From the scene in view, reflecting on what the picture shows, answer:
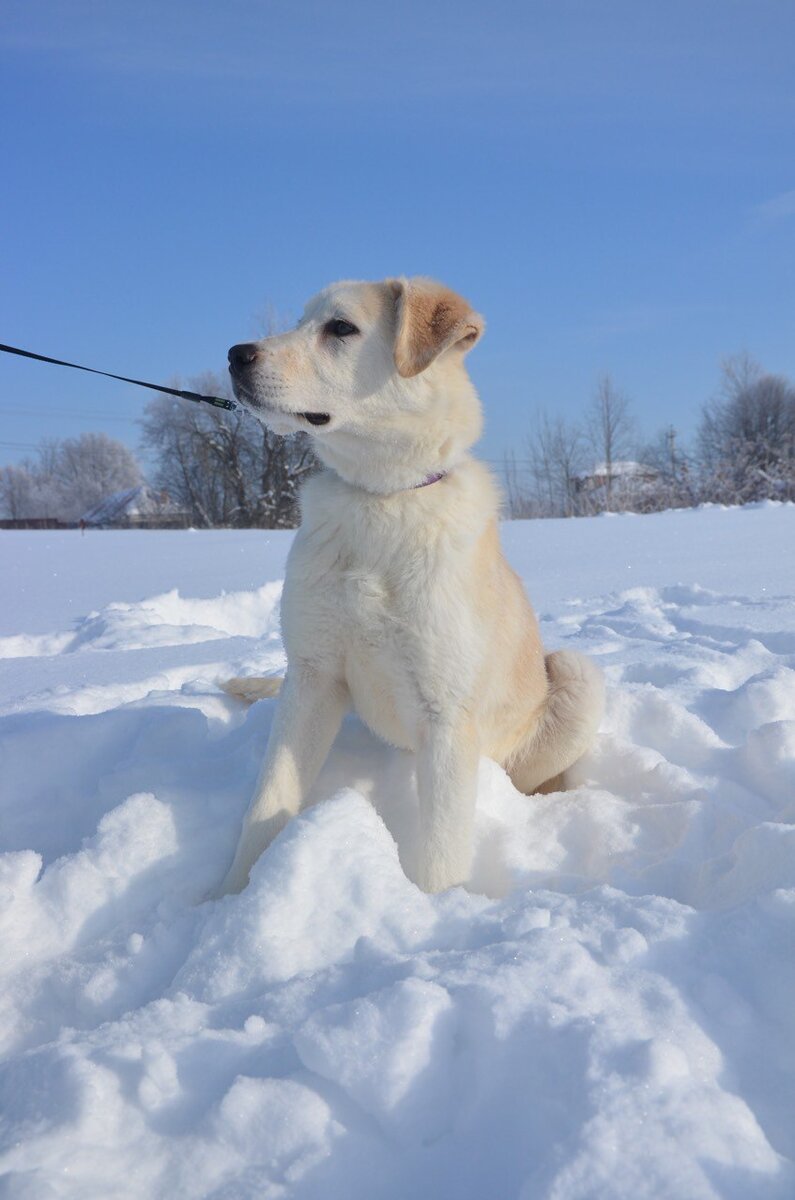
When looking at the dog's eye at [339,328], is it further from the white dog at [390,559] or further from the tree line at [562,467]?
the tree line at [562,467]

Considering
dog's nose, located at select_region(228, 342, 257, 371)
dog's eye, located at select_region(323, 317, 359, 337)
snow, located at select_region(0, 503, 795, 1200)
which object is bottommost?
snow, located at select_region(0, 503, 795, 1200)

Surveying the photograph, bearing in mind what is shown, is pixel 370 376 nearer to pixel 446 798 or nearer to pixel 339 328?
pixel 339 328

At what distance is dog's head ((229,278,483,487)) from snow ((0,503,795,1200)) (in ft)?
3.68

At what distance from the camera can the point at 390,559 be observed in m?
2.70

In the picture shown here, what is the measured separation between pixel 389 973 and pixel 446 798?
2.63ft

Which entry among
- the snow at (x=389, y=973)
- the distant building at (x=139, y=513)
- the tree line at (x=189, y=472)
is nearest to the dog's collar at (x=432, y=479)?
the snow at (x=389, y=973)

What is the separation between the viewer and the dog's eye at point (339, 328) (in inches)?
114

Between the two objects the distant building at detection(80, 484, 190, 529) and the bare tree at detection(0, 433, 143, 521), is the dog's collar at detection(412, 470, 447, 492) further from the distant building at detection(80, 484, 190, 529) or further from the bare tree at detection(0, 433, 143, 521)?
the bare tree at detection(0, 433, 143, 521)

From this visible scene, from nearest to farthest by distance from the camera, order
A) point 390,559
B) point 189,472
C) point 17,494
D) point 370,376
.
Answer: point 390,559 < point 370,376 < point 189,472 < point 17,494

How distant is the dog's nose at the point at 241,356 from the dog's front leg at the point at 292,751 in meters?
0.98

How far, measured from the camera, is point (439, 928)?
2.11 metres

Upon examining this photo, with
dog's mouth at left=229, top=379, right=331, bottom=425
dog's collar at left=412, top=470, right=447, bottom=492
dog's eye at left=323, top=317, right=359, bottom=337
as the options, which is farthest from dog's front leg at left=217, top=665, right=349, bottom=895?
dog's eye at left=323, top=317, right=359, bottom=337

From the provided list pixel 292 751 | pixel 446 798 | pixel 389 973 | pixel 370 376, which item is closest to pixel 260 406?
pixel 370 376

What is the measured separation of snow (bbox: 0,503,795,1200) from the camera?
1417 millimetres
